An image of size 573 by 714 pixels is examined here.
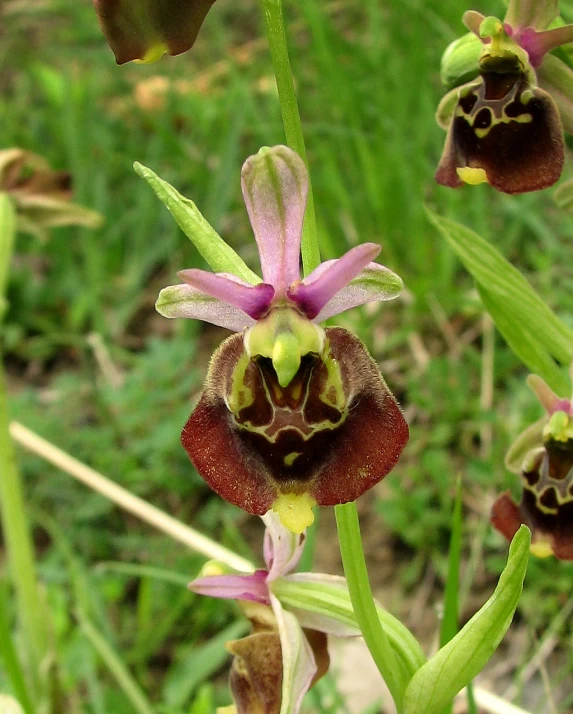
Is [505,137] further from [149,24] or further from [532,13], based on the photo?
[149,24]

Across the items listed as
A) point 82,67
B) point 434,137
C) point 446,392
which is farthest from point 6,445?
point 82,67

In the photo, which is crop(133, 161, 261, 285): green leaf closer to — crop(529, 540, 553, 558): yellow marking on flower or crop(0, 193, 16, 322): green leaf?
crop(529, 540, 553, 558): yellow marking on flower

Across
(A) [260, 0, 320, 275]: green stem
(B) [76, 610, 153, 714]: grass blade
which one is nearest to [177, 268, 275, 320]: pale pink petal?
(A) [260, 0, 320, 275]: green stem

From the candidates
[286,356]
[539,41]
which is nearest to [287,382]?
[286,356]

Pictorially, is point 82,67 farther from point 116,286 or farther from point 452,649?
point 452,649

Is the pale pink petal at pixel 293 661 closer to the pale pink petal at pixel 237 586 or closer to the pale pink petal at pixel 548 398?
the pale pink petal at pixel 237 586

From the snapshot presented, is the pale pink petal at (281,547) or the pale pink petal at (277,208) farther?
the pale pink petal at (281,547)

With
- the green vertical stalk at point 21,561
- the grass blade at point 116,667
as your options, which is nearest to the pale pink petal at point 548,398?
the grass blade at point 116,667
